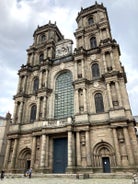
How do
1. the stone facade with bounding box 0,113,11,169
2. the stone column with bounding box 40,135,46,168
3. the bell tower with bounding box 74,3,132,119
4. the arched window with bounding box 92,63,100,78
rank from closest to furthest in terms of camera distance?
the stone column with bounding box 40,135,46,168
the bell tower with bounding box 74,3,132,119
the arched window with bounding box 92,63,100,78
the stone facade with bounding box 0,113,11,169

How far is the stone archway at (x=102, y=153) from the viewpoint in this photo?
63.8ft

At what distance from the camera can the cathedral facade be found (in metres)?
19.7

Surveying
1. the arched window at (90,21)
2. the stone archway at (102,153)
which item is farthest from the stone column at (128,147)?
the arched window at (90,21)

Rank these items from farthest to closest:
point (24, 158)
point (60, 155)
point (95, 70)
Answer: point (95, 70) < point (24, 158) < point (60, 155)

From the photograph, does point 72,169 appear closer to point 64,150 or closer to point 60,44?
point 64,150

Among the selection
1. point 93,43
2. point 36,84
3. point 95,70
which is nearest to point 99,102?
point 95,70

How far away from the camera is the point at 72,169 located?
19203mm

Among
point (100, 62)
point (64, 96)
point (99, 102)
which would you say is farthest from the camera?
point (64, 96)

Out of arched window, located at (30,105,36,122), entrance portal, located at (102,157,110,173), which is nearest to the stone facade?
arched window, located at (30,105,36,122)

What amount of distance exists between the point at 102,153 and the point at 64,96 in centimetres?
1101

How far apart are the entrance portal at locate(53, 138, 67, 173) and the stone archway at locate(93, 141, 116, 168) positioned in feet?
14.3

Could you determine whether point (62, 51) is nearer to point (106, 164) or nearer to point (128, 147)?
point (128, 147)

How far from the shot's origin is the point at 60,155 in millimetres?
22328

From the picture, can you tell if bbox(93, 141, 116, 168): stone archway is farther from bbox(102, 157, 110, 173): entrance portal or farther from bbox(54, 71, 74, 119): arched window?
bbox(54, 71, 74, 119): arched window
